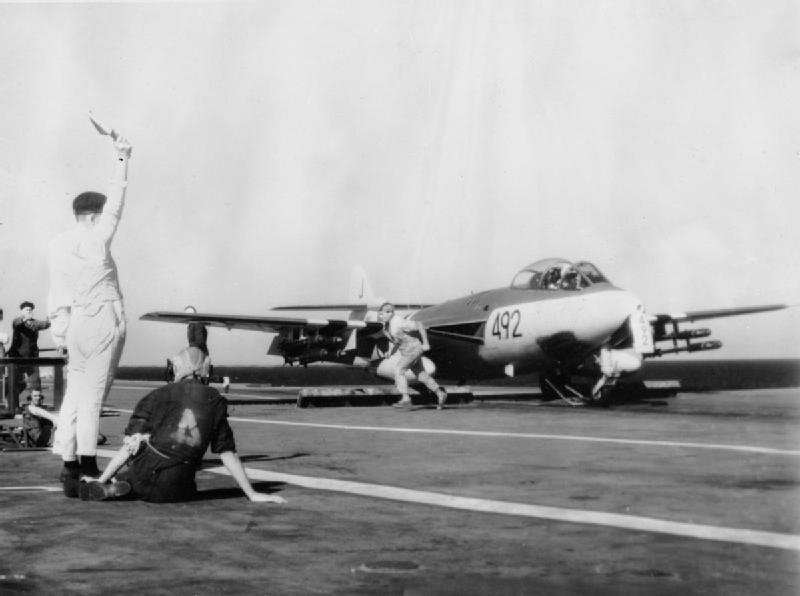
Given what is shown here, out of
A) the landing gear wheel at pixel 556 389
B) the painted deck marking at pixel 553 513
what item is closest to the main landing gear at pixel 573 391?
the landing gear wheel at pixel 556 389

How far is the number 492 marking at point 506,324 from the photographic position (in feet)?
75.7

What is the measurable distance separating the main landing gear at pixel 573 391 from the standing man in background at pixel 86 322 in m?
14.6

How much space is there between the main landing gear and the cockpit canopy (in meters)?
2.17

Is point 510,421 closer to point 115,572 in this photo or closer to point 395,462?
point 395,462

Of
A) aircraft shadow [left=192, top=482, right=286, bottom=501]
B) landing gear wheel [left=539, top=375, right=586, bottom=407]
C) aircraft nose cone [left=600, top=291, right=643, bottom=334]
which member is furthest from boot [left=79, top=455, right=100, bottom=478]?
landing gear wheel [left=539, top=375, right=586, bottom=407]

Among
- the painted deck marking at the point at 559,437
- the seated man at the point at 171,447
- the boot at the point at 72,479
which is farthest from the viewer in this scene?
the painted deck marking at the point at 559,437

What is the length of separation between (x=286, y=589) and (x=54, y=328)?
4.19 meters

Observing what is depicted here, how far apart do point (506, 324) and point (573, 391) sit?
→ 2.26 meters

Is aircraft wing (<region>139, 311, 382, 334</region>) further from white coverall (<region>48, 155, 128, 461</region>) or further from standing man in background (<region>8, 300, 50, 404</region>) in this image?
white coverall (<region>48, 155, 128, 461</region>)

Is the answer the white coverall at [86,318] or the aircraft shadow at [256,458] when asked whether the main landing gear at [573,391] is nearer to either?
the aircraft shadow at [256,458]

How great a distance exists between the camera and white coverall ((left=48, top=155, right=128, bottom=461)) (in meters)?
7.83

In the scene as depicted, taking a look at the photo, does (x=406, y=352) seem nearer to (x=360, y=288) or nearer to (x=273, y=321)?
(x=273, y=321)

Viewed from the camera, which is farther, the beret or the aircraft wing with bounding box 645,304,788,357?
the aircraft wing with bounding box 645,304,788,357

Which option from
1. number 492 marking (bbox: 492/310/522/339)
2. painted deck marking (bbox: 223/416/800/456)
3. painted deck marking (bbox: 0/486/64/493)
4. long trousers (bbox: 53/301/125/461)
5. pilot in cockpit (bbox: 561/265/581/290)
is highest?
pilot in cockpit (bbox: 561/265/581/290)
